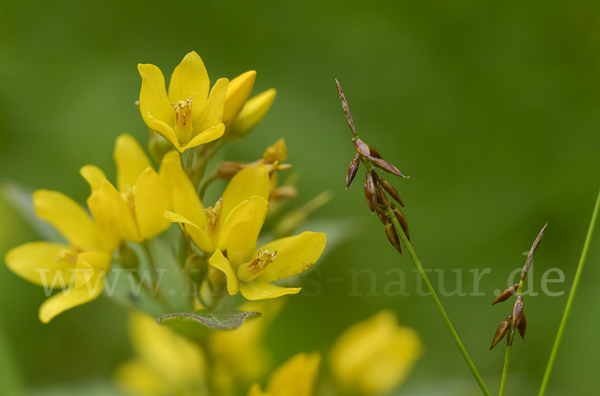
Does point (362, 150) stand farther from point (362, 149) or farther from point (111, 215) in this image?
point (111, 215)

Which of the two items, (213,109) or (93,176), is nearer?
(213,109)

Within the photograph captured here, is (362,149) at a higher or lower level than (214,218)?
higher

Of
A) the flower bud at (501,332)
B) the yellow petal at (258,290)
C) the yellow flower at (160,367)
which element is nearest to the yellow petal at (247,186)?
the yellow petal at (258,290)

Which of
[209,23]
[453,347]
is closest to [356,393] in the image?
Result: [453,347]

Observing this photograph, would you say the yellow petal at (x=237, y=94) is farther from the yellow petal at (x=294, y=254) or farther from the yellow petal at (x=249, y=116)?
the yellow petal at (x=294, y=254)

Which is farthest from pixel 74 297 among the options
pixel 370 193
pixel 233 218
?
pixel 370 193

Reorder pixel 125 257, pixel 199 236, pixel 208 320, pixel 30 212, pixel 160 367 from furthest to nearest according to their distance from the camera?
pixel 160 367 < pixel 30 212 < pixel 125 257 < pixel 199 236 < pixel 208 320
